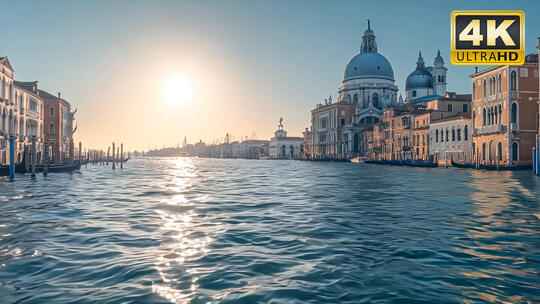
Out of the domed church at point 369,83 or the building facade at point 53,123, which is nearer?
the building facade at point 53,123

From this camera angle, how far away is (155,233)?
734 centimetres

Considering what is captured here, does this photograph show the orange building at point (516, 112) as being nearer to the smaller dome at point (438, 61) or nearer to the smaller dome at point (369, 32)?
the smaller dome at point (438, 61)

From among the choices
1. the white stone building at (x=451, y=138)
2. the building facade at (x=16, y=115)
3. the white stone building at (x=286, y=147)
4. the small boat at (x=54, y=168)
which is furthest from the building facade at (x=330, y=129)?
the small boat at (x=54, y=168)

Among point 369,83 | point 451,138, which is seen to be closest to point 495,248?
point 451,138

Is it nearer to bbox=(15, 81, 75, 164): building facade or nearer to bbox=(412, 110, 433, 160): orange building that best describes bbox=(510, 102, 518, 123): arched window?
bbox=(412, 110, 433, 160): orange building

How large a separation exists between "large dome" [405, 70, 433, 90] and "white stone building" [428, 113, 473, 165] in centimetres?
3422

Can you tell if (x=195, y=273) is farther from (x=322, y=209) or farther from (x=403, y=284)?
(x=322, y=209)

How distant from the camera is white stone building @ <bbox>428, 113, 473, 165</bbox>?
4047 cm

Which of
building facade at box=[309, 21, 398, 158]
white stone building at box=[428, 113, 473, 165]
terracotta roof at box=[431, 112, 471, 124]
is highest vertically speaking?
building facade at box=[309, 21, 398, 158]

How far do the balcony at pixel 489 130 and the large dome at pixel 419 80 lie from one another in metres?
43.4

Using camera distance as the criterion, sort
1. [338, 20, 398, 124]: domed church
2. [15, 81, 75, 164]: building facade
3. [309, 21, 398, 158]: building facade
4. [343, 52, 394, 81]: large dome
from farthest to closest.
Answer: [343, 52, 394, 81]: large dome → [338, 20, 398, 124]: domed church → [309, 21, 398, 158]: building facade → [15, 81, 75, 164]: building facade

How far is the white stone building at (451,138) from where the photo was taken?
133ft

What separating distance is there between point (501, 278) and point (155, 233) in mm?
5204

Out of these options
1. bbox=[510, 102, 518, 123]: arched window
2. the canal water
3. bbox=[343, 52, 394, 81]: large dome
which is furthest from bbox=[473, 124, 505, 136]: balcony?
bbox=[343, 52, 394, 81]: large dome
